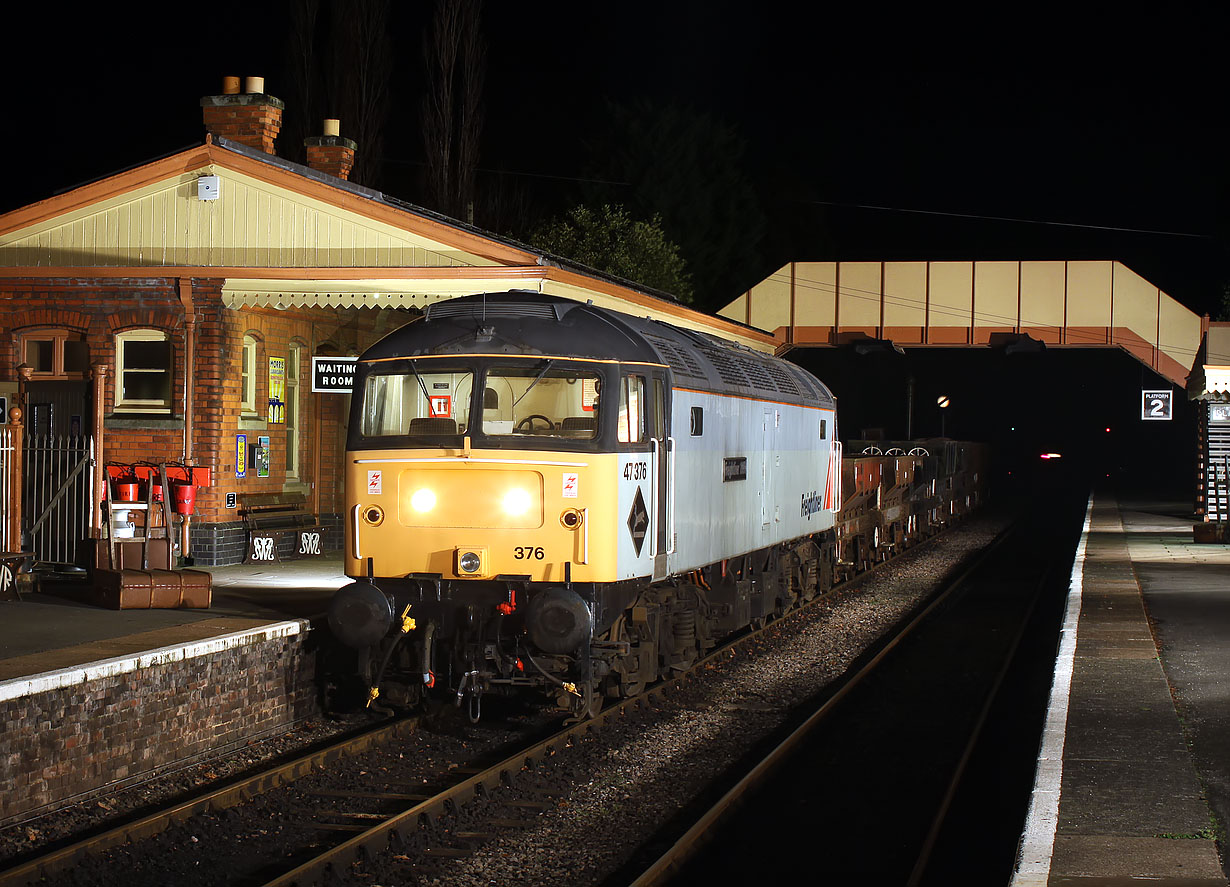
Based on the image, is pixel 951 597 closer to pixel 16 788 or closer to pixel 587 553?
pixel 587 553

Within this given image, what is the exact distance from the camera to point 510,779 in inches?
353

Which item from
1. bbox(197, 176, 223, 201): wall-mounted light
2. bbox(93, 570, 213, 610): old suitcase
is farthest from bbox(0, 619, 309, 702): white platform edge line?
bbox(197, 176, 223, 201): wall-mounted light

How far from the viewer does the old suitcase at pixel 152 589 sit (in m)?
11.9

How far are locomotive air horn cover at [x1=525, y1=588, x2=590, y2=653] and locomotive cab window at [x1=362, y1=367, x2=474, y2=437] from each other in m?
1.34

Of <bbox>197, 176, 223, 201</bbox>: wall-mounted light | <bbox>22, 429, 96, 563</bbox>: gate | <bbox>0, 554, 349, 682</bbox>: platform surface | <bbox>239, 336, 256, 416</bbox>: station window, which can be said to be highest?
<bbox>197, 176, 223, 201</bbox>: wall-mounted light

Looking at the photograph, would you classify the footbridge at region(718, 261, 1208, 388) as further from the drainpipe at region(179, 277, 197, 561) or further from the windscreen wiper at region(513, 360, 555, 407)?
the windscreen wiper at region(513, 360, 555, 407)

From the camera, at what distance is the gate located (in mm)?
14758

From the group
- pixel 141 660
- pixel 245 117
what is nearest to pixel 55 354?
pixel 245 117

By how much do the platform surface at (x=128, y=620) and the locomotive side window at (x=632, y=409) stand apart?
10.6 ft

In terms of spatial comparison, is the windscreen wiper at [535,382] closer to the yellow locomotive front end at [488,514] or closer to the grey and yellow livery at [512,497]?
the grey and yellow livery at [512,497]

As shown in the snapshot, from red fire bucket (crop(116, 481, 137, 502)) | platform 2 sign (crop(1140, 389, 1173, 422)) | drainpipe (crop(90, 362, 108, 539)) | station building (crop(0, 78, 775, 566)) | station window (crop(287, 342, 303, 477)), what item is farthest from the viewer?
platform 2 sign (crop(1140, 389, 1173, 422))

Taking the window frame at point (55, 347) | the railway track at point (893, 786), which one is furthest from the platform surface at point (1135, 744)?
the window frame at point (55, 347)

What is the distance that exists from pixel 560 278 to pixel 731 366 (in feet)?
13.2

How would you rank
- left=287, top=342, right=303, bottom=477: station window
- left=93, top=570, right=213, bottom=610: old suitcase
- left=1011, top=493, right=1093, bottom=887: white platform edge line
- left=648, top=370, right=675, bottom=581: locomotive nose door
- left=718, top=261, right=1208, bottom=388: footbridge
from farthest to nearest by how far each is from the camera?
left=718, top=261, right=1208, bottom=388: footbridge, left=287, top=342, right=303, bottom=477: station window, left=93, top=570, right=213, bottom=610: old suitcase, left=648, top=370, right=675, bottom=581: locomotive nose door, left=1011, top=493, right=1093, bottom=887: white platform edge line
